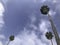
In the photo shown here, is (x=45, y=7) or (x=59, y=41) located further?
(x=45, y=7)

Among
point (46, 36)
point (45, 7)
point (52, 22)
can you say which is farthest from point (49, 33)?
point (52, 22)

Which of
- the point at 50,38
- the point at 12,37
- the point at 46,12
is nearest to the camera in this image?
the point at 46,12

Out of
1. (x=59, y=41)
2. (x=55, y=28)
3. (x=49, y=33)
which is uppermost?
(x=49, y=33)

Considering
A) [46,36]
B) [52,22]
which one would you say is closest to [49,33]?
[46,36]

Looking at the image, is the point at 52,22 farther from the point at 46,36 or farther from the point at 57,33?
the point at 46,36

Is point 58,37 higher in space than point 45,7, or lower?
lower

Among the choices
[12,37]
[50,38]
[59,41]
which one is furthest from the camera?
[12,37]

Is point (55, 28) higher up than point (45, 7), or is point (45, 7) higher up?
point (45, 7)

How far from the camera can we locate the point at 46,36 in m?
89.9

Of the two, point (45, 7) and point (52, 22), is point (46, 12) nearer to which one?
point (45, 7)

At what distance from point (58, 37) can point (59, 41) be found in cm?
133

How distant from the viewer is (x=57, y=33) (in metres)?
A: 68.2

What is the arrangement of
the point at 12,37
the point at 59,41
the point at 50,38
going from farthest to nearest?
1. the point at 12,37
2. the point at 50,38
3. the point at 59,41

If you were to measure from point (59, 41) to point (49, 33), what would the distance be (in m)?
23.4
